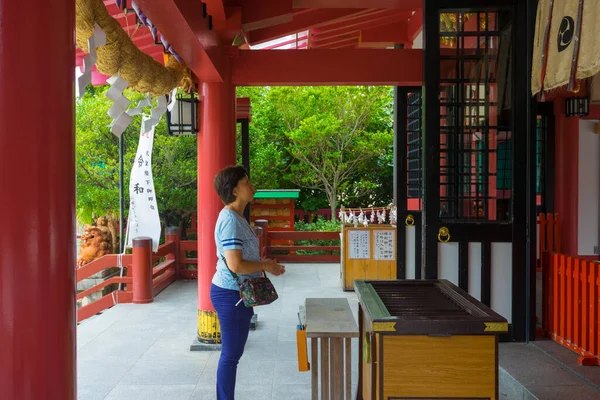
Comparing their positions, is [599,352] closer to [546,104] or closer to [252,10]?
[252,10]

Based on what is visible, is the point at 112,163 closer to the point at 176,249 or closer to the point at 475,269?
the point at 176,249

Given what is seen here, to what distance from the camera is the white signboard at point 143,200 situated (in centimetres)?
913

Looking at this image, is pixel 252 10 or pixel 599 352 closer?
pixel 599 352

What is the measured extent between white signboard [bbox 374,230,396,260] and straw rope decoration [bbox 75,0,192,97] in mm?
4471

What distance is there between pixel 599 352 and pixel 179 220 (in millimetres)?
10440

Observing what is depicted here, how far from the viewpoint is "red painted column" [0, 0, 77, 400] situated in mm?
1888

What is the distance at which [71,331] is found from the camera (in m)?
2.12

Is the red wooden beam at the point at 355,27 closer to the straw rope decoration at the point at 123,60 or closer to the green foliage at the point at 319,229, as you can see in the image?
the straw rope decoration at the point at 123,60

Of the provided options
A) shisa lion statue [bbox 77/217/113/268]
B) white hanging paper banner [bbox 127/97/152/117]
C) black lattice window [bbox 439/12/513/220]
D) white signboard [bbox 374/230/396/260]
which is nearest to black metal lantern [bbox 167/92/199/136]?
white hanging paper banner [bbox 127/97/152/117]

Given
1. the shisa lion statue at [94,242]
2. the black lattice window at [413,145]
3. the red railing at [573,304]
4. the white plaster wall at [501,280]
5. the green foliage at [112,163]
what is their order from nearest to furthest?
the red railing at [573,304] → the white plaster wall at [501,280] → the black lattice window at [413,145] → the green foliage at [112,163] → the shisa lion statue at [94,242]

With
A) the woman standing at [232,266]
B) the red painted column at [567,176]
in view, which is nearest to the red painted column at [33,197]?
the woman standing at [232,266]

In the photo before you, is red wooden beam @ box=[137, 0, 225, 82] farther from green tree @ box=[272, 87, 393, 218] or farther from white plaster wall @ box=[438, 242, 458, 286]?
green tree @ box=[272, 87, 393, 218]

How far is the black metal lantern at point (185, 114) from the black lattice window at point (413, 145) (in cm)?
323

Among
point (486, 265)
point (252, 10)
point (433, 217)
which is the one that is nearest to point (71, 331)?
point (433, 217)
